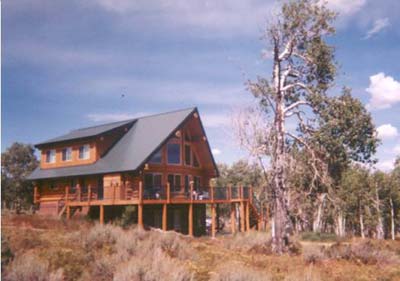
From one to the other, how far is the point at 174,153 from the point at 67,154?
26.1 feet

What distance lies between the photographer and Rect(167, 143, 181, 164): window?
3073 centimetres

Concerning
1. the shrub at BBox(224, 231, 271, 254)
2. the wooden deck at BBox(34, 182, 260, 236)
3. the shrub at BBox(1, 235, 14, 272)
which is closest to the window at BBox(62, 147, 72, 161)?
the wooden deck at BBox(34, 182, 260, 236)

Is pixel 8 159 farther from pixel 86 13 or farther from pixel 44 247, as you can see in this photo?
pixel 86 13

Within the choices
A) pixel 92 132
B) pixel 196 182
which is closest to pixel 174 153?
pixel 196 182

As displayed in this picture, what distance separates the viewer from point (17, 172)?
51.1 meters

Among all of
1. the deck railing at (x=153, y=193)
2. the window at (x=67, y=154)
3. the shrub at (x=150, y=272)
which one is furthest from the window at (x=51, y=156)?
the shrub at (x=150, y=272)

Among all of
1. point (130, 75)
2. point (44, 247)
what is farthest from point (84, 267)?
point (130, 75)

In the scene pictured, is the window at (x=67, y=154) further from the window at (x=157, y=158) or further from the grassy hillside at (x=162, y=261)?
the grassy hillside at (x=162, y=261)

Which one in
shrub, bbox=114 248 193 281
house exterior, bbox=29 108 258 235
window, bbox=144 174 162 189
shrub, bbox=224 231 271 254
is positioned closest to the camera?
shrub, bbox=114 248 193 281

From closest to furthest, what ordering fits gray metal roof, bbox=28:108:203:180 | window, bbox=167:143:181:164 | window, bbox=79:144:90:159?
gray metal roof, bbox=28:108:203:180
window, bbox=167:143:181:164
window, bbox=79:144:90:159

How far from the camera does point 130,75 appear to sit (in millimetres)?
19844

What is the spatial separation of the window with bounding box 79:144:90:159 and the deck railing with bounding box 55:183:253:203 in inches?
94.1

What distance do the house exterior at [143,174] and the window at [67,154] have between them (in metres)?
0.07

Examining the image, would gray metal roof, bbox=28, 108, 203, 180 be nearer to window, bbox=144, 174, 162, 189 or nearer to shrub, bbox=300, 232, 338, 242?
window, bbox=144, 174, 162, 189
